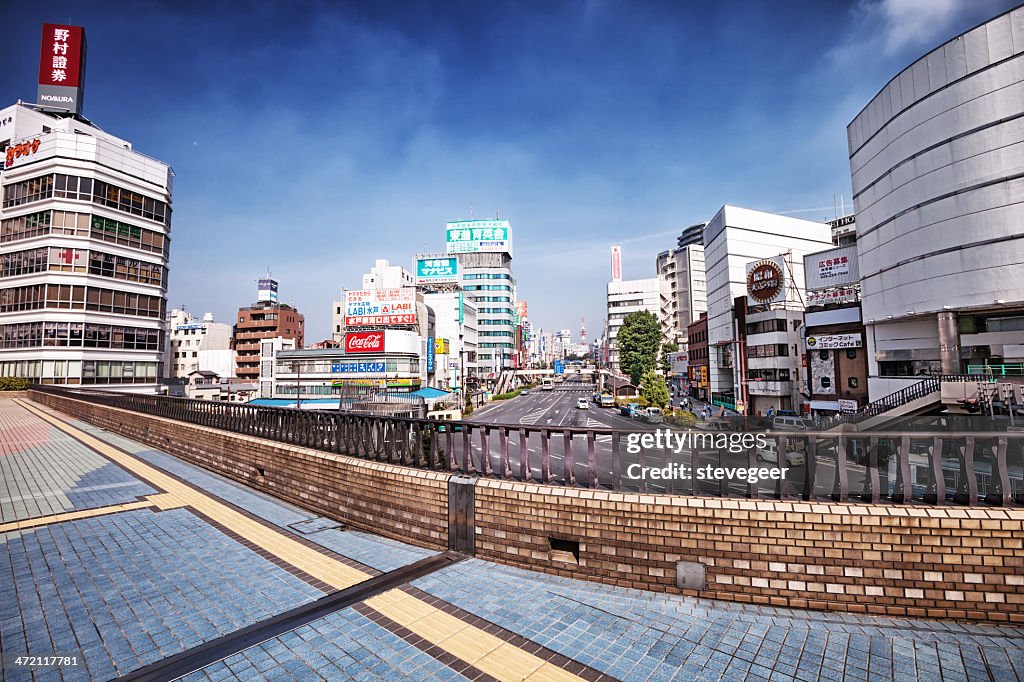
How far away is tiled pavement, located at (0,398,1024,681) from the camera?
4750 millimetres

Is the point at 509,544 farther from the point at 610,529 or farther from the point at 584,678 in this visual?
the point at 584,678

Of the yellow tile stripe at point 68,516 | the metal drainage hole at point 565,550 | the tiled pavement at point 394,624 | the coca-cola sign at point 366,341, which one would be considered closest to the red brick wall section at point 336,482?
the tiled pavement at point 394,624

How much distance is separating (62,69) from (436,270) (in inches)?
2184


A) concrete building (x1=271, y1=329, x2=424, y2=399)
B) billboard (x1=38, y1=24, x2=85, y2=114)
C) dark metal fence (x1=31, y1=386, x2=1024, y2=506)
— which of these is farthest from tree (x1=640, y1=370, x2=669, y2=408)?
billboard (x1=38, y1=24, x2=85, y2=114)

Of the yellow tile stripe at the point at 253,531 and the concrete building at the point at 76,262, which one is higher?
the concrete building at the point at 76,262

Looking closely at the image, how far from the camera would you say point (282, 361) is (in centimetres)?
5394

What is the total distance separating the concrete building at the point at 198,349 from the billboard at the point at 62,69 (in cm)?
5039

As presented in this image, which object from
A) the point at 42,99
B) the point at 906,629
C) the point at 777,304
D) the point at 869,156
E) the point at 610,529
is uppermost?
the point at 42,99

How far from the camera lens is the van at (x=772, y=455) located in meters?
6.07

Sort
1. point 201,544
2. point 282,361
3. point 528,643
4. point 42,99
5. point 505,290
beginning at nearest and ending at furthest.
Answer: point 528,643 → point 201,544 → point 42,99 → point 282,361 → point 505,290

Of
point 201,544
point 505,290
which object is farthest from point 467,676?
point 505,290

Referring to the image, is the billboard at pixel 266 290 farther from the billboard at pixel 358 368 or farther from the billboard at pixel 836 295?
the billboard at pixel 836 295

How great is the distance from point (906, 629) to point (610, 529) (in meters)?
3.60

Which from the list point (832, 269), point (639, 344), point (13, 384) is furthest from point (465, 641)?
point (639, 344)
